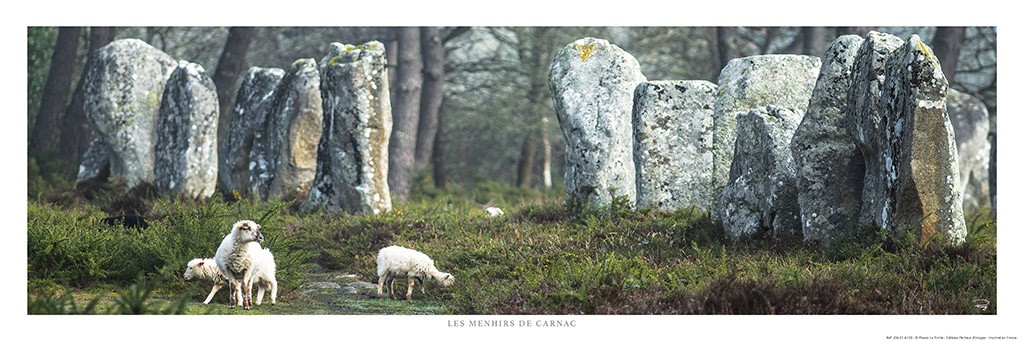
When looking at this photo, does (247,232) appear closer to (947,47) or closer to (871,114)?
(871,114)

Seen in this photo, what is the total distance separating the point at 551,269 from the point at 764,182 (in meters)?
2.69

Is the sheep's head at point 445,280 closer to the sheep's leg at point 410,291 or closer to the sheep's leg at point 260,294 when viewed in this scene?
the sheep's leg at point 410,291

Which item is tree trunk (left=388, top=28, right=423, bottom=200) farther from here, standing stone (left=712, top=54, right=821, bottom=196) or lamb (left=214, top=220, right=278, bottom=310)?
lamb (left=214, top=220, right=278, bottom=310)

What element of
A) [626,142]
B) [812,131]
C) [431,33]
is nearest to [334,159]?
[626,142]

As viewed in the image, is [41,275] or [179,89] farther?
[179,89]

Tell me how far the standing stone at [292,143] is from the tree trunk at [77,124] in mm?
7446

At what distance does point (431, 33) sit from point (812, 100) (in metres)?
14.2

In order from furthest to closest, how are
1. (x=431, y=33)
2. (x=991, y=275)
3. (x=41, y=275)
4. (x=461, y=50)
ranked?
1. (x=461, y=50)
2. (x=431, y=33)
3. (x=41, y=275)
4. (x=991, y=275)

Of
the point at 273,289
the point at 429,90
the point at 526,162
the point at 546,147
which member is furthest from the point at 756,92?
the point at 526,162

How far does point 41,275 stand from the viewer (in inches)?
399

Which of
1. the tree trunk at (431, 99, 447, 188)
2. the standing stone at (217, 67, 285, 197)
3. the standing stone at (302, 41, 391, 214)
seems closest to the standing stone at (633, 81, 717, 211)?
the standing stone at (302, 41, 391, 214)

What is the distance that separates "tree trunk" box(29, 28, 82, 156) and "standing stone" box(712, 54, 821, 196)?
1486 centimetres

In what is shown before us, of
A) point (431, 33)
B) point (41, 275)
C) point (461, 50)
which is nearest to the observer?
point (41, 275)

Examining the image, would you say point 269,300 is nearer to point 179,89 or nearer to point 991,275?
point 991,275
